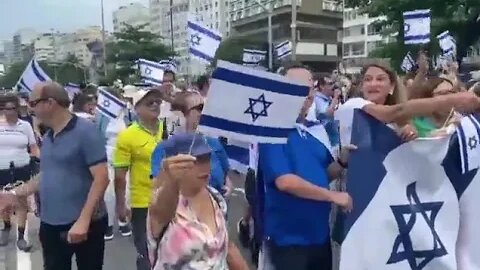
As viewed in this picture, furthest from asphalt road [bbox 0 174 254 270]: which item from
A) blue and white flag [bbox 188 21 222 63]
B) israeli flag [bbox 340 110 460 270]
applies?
blue and white flag [bbox 188 21 222 63]

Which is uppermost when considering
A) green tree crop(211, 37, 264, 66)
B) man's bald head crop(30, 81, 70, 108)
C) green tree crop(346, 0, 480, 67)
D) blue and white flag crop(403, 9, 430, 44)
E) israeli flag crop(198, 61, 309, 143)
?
israeli flag crop(198, 61, 309, 143)

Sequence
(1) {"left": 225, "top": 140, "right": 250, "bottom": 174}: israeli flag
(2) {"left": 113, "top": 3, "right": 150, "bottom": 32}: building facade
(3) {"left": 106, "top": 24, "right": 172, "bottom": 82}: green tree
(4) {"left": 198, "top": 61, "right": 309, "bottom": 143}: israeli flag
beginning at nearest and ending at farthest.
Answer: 1. (4) {"left": 198, "top": 61, "right": 309, "bottom": 143}: israeli flag
2. (1) {"left": 225, "top": 140, "right": 250, "bottom": 174}: israeli flag
3. (3) {"left": 106, "top": 24, "right": 172, "bottom": 82}: green tree
4. (2) {"left": 113, "top": 3, "right": 150, "bottom": 32}: building facade

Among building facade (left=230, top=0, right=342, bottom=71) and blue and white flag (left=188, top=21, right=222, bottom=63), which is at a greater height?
blue and white flag (left=188, top=21, right=222, bottom=63)

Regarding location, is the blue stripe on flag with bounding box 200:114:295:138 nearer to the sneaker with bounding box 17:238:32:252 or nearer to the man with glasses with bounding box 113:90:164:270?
the man with glasses with bounding box 113:90:164:270

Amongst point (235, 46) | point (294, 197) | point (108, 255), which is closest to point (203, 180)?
point (294, 197)

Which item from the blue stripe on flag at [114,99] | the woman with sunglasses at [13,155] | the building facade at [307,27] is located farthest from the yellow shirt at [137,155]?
the building facade at [307,27]

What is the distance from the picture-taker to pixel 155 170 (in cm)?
447

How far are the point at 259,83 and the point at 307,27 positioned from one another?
97.4 meters

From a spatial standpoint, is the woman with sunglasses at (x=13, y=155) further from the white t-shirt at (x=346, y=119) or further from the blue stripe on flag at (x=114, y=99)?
the white t-shirt at (x=346, y=119)

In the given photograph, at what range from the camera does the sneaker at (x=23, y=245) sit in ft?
27.3

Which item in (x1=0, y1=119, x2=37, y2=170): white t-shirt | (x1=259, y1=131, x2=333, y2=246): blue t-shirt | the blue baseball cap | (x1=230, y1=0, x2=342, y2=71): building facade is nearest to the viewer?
the blue baseball cap

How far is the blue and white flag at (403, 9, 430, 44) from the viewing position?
16.2m

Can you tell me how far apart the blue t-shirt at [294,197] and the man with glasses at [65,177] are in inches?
47.4

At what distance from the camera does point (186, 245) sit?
3207 millimetres
